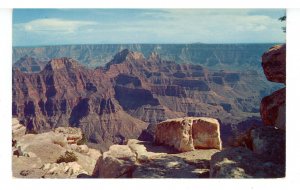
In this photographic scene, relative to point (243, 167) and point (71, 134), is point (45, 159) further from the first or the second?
point (243, 167)

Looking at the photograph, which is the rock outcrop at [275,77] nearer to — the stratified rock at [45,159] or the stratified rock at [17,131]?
the stratified rock at [45,159]

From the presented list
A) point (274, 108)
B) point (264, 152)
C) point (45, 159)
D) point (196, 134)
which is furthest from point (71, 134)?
point (264, 152)

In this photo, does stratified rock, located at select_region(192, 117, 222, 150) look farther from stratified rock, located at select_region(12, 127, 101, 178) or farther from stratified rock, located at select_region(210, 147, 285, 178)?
stratified rock, located at select_region(12, 127, 101, 178)

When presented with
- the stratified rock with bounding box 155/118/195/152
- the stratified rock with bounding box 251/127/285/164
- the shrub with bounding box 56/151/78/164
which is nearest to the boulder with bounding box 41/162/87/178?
the shrub with bounding box 56/151/78/164
